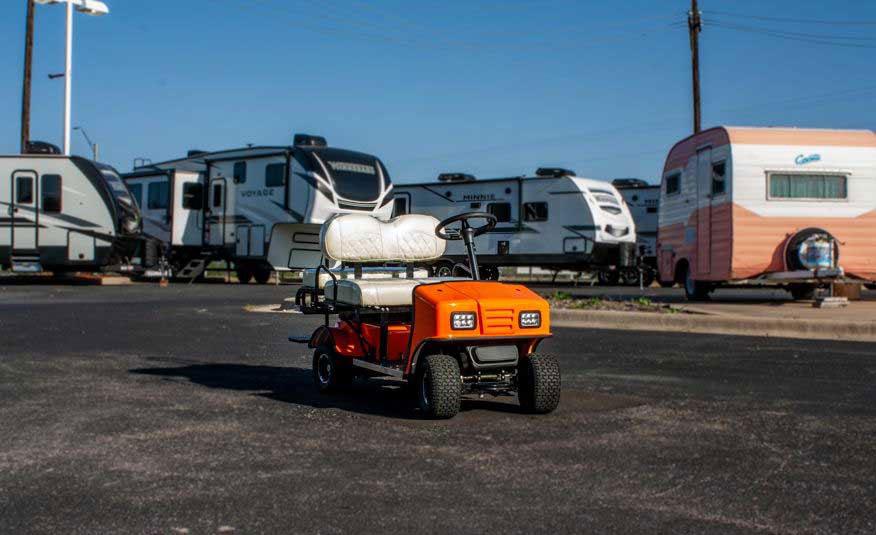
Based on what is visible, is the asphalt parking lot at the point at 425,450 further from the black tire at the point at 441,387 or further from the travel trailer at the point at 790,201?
the travel trailer at the point at 790,201

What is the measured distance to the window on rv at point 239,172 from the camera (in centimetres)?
3011

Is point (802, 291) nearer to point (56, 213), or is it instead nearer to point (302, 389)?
point (302, 389)

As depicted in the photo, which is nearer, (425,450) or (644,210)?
(425,450)

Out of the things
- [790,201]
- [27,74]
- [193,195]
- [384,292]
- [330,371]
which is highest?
[27,74]

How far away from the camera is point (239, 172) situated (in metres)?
30.3

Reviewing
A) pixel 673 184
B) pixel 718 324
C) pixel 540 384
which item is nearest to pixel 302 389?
pixel 540 384

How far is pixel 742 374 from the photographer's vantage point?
377 inches

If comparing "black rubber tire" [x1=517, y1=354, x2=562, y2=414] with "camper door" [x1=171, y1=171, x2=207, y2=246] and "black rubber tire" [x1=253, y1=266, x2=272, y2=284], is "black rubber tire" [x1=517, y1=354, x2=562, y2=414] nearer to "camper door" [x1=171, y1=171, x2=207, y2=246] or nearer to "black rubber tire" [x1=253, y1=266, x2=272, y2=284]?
"black rubber tire" [x1=253, y1=266, x2=272, y2=284]

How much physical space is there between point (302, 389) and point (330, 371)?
0.42m

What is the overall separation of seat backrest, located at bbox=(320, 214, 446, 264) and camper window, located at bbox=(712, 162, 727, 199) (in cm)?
1049

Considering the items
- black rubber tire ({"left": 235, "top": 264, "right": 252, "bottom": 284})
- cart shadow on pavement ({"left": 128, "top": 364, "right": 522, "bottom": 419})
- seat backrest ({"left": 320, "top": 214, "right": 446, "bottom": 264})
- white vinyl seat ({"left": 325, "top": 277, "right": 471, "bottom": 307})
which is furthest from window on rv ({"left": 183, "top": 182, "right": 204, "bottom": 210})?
white vinyl seat ({"left": 325, "top": 277, "right": 471, "bottom": 307})

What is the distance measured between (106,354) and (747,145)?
1179 centimetres

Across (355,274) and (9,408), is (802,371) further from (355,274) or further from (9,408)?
(9,408)

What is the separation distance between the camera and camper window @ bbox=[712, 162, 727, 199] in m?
18.1
